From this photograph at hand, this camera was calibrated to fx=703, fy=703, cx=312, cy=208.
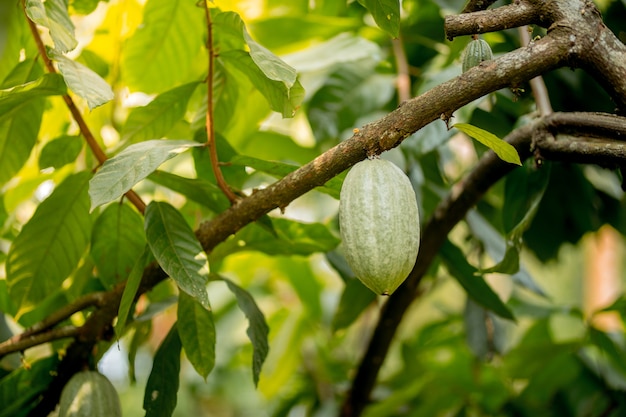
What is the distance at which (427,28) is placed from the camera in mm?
1634

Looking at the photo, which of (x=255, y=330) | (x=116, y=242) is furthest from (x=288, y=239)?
(x=116, y=242)

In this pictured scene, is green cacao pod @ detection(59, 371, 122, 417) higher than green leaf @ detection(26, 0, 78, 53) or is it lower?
lower

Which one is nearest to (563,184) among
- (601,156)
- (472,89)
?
(601,156)

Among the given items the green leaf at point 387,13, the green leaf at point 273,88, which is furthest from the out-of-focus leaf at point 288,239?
the green leaf at point 387,13

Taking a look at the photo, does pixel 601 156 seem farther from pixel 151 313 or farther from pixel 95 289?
pixel 95 289

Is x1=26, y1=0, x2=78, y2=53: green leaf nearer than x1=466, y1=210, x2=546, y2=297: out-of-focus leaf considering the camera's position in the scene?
Yes

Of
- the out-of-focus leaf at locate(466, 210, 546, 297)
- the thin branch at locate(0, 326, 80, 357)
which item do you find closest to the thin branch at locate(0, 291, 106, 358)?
the thin branch at locate(0, 326, 80, 357)

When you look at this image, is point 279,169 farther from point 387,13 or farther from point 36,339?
point 36,339

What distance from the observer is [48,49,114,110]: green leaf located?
81cm

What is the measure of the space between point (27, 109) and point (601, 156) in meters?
0.81

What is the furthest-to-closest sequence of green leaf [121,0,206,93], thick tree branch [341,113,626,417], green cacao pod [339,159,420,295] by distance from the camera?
1. green leaf [121,0,206,93]
2. thick tree branch [341,113,626,417]
3. green cacao pod [339,159,420,295]

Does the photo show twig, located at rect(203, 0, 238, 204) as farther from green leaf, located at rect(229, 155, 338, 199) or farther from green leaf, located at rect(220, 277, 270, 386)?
green leaf, located at rect(220, 277, 270, 386)

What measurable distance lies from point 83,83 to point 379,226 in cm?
40

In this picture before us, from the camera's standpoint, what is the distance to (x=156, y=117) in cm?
108
